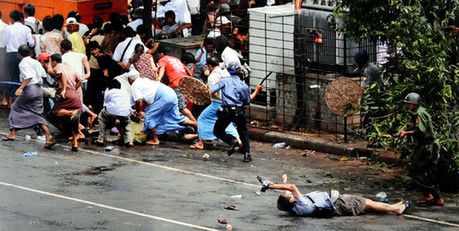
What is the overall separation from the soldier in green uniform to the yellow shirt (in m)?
7.44

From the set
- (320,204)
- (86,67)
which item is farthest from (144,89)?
(320,204)

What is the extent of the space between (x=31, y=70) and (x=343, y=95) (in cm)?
481

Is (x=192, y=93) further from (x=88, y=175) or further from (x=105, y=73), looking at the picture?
(x=88, y=175)

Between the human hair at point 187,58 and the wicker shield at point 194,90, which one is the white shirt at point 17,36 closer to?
the human hair at point 187,58

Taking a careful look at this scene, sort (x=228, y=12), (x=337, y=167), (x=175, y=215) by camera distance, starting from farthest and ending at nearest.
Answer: (x=228, y=12)
(x=337, y=167)
(x=175, y=215)

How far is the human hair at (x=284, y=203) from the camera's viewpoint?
1666 centimetres

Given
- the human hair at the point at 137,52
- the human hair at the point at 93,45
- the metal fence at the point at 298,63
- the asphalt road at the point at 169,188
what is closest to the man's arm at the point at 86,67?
the human hair at the point at 137,52

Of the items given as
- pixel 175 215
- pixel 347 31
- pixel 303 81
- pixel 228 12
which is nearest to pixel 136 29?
pixel 228 12

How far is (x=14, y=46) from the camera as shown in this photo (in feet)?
77.3

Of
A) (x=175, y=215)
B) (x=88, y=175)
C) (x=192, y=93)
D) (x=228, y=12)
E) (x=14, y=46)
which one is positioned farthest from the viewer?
(x=228, y=12)

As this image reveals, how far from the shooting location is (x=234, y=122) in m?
20.6

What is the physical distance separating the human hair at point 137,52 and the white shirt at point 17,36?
242cm

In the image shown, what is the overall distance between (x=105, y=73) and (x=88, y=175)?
437cm

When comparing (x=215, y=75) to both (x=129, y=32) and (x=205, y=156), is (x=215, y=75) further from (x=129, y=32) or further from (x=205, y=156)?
(x=129, y=32)
